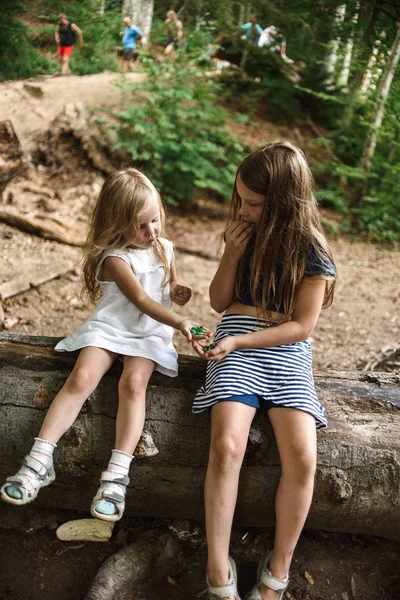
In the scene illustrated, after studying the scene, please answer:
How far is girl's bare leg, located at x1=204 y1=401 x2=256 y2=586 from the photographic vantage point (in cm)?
190

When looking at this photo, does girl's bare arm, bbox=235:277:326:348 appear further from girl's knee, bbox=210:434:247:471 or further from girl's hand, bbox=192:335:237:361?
girl's knee, bbox=210:434:247:471

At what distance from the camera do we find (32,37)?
14.1ft

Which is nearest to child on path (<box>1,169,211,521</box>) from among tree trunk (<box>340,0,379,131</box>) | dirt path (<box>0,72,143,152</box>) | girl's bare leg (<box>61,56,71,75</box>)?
dirt path (<box>0,72,143,152</box>)

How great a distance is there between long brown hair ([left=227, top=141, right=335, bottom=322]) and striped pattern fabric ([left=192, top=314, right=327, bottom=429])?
6.2 inches

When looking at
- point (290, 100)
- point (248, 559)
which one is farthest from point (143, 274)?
point (290, 100)

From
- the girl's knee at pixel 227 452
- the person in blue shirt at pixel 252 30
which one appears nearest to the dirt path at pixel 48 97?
the person in blue shirt at pixel 252 30

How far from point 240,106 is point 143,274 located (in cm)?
808

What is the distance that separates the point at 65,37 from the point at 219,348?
385 cm

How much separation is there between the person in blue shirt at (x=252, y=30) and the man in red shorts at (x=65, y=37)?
266cm

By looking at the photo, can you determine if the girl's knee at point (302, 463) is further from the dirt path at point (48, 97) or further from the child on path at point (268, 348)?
the dirt path at point (48, 97)

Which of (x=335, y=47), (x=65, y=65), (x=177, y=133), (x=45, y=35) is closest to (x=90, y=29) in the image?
(x=65, y=65)

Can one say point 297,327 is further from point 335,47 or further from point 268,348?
point 335,47

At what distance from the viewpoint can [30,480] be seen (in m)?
1.99

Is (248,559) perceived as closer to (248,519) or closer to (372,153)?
(248,519)
